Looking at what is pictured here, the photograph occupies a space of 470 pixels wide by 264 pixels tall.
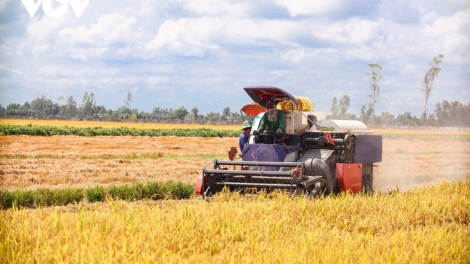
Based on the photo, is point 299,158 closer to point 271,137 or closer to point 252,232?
point 271,137

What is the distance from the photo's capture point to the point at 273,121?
10836 millimetres

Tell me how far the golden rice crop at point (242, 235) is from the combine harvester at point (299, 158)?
47.6 inches

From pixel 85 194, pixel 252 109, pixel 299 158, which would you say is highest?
pixel 252 109

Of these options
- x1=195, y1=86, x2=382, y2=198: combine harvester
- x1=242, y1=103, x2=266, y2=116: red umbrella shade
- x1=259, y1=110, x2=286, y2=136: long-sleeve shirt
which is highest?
x1=242, y1=103, x2=266, y2=116: red umbrella shade

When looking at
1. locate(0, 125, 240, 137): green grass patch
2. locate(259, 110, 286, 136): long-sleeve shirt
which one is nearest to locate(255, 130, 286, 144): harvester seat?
locate(259, 110, 286, 136): long-sleeve shirt

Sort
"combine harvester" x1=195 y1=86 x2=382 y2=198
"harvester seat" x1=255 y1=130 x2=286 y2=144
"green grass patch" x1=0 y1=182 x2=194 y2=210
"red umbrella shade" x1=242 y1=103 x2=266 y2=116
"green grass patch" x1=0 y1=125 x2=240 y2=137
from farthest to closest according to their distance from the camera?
"green grass patch" x1=0 y1=125 x2=240 y2=137
"red umbrella shade" x1=242 y1=103 x2=266 y2=116
"green grass patch" x1=0 y1=182 x2=194 y2=210
"harvester seat" x1=255 y1=130 x2=286 y2=144
"combine harvester" x1=195 y1=86 x2=382 y2=198

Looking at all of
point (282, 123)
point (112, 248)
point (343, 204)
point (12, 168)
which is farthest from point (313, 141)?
point (12, 168)

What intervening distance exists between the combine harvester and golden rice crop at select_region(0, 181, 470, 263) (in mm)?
1208

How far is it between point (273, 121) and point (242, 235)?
453cm

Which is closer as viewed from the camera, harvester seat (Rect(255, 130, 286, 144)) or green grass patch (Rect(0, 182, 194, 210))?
harvester seat (Rect(255, 130, 286, 144))

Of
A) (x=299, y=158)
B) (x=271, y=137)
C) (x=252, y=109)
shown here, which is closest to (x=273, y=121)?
(x=271, y=137)

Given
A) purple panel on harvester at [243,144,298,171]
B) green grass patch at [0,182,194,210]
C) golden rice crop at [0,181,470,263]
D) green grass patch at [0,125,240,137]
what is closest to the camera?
golden rice crop at [0,181,470,263]

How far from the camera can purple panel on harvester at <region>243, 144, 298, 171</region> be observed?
10383 millimetres

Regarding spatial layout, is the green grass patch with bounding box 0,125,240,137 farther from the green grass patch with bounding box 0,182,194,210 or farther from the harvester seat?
the harvester seat
